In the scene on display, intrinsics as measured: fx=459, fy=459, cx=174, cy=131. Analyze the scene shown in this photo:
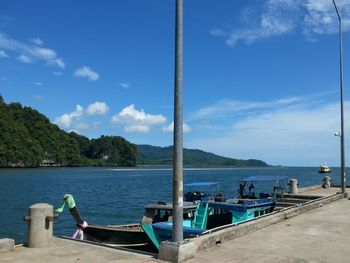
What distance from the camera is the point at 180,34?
10523mm

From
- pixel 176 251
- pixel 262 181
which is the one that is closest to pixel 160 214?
Result: pixel 176 251

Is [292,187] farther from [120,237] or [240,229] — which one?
[240,229]

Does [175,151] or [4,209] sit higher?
[175,151]

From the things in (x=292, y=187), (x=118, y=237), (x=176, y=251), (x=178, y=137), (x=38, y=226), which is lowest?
(x=118, y=237)

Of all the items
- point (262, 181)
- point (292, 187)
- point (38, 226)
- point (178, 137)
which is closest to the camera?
point (178, 137)

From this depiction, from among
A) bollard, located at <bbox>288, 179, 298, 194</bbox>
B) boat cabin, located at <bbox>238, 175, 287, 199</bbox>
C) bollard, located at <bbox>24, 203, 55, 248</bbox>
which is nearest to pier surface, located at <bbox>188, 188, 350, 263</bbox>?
bollard, located at <bbox>24, 203, 55, 248</bbox>

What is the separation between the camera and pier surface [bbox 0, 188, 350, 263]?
10469 mm

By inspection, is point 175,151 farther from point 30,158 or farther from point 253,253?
point 30,158

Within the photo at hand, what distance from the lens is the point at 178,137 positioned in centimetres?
1048

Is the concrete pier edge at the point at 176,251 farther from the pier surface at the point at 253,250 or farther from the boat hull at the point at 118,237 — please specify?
the boat hull at the point at 118,237

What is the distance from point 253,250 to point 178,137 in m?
3.57

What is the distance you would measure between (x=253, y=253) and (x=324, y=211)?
9953 mm

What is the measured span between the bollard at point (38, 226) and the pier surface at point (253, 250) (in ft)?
0.75

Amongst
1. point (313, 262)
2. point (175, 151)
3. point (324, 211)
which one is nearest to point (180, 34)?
point (175, 151)
